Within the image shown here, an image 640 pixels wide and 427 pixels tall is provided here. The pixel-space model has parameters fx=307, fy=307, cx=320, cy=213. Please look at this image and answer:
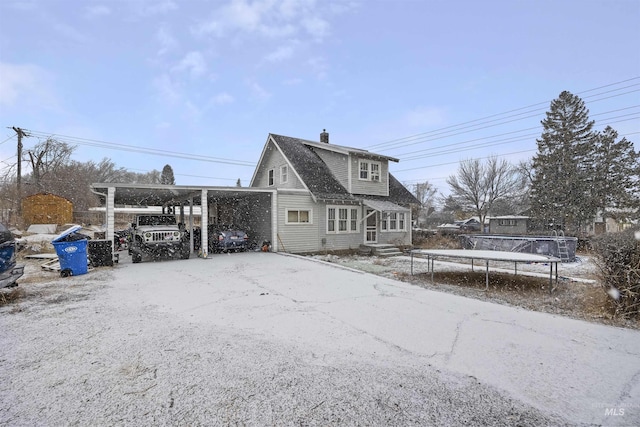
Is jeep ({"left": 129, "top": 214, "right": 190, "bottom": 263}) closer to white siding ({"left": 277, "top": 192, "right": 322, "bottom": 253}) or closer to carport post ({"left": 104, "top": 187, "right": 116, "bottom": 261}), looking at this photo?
carport post ({"left": 104, "top": 187, "right": 116, "bottom": 261})

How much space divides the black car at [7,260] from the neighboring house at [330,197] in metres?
9.82

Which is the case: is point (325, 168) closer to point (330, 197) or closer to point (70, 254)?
point (330, 197)

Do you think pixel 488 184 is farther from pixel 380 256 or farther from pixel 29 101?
pixel 29 101

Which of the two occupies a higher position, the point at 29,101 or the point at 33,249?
the point at 29,101

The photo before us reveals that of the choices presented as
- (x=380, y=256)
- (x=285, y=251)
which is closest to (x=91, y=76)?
(x=285, y=251)

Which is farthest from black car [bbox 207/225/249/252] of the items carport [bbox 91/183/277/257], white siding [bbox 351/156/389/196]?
white siding [bbox 351/156/389/196]

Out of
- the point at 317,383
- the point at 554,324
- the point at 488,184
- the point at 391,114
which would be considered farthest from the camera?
the point at 488,184

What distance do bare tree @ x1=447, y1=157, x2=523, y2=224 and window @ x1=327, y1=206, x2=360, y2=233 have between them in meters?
24.8

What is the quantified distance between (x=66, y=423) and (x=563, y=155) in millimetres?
32369

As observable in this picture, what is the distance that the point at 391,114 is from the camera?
70.7ft

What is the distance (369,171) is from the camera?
18.6 meters

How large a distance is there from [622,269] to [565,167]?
25.1 meters

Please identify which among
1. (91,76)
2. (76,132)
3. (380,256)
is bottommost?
(380,256)

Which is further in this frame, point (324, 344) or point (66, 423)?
point (324, 344)
